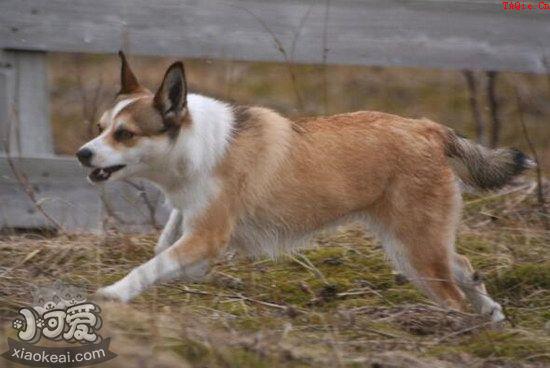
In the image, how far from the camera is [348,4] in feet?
27.4

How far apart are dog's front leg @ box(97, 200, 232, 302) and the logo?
32cm

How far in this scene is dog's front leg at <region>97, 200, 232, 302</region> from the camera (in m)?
6.23

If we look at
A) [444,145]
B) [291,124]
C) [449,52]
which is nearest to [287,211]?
[291,124]

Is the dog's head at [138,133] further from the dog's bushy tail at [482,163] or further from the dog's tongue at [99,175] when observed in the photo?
the dog's bushy tail at [482,163]

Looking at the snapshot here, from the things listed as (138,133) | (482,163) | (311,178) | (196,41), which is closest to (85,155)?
(138,133)

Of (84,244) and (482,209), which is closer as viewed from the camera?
(84,244)

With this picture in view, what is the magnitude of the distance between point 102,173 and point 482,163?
7.27 ft

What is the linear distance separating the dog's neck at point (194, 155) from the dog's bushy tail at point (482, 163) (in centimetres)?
133

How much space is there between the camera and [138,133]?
6.47m

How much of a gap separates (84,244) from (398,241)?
6.60 ft

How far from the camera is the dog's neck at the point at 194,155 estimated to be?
6.62 meters

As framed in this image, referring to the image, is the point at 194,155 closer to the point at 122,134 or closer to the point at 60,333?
the point at 122,134

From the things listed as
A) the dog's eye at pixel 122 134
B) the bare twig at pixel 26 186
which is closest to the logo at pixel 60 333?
the dog's eye at pixel 122 134

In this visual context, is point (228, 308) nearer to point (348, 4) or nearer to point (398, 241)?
point (398, 241)
